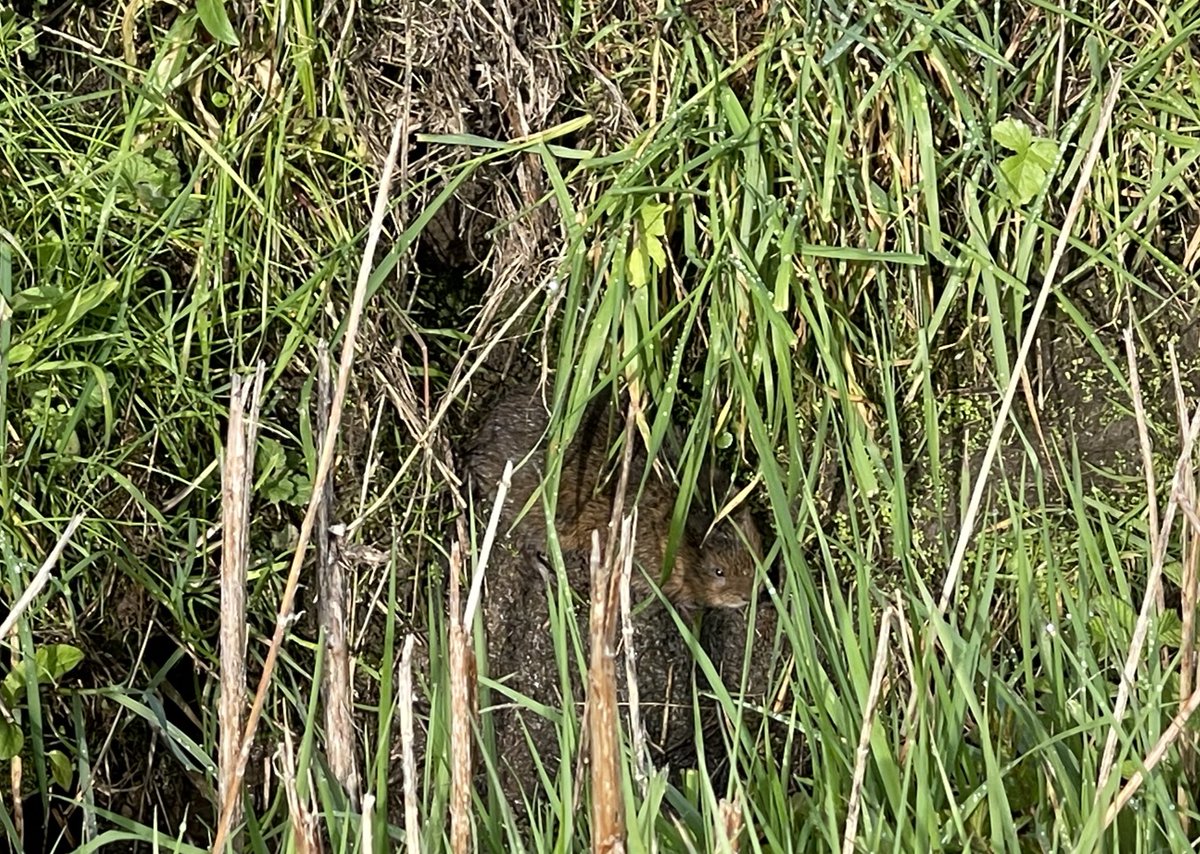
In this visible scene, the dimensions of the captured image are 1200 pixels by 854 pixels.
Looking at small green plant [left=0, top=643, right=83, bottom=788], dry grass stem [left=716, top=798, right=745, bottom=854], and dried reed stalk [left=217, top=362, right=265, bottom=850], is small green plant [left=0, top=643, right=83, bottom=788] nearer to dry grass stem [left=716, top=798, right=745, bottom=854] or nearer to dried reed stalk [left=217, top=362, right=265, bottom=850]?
dried reed stalk [left=217, top=362, right=265, bottom=850]

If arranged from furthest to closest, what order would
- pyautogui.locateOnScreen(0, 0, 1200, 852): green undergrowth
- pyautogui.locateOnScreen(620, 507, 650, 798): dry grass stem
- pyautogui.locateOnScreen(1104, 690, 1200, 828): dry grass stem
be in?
pyautogui.locateOnScreen(0, 0, 1200, 852): green undergrowth, pyautogui.locateOnScreen(1104, 690, 1200, 828): dry grass stem, pyautogui.locateOnScreen(620, 507, 650, 798): dry grass stem

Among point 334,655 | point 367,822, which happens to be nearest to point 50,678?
point 334,655

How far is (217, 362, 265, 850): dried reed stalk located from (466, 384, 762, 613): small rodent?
1.18 metres

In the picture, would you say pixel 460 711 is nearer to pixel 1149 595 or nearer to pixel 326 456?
pixel 326 456

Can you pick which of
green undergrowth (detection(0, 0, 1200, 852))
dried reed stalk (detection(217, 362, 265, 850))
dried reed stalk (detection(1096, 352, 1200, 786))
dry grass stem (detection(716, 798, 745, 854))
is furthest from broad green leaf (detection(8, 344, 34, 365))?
dried reed stalk (detection(1096, 352, 1200, 786))

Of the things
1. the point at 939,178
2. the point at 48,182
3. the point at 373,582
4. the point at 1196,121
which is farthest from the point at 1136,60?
the point at 48,182

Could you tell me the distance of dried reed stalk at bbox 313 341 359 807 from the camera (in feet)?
5.47

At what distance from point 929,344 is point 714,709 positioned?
0.90m

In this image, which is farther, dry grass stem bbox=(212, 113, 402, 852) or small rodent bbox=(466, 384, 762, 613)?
small rodent bbox=(466, 384, 762, 613)

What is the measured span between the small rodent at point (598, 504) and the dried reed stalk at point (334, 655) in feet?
2.89

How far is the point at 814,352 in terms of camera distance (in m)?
2.74

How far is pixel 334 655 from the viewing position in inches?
65.7

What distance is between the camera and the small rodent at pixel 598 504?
2.73 meters

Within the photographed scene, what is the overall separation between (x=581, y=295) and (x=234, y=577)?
1283 mm
